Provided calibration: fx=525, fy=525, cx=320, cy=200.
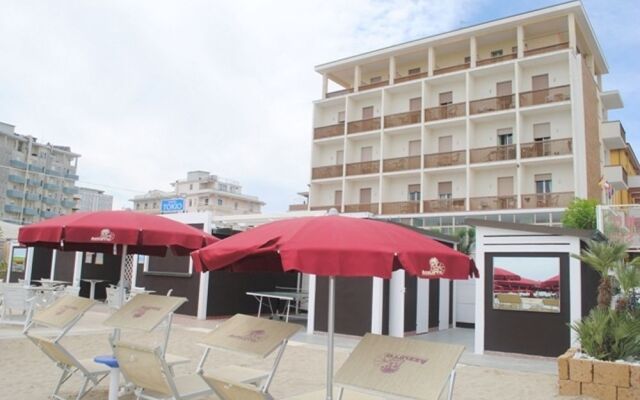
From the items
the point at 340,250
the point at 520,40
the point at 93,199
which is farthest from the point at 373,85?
Answer: the point at 93,199

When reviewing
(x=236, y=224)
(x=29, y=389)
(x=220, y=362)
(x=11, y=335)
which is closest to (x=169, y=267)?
(x=236, y=224)

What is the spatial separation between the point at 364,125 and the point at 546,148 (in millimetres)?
10941

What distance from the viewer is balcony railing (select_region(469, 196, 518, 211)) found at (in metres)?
26.3

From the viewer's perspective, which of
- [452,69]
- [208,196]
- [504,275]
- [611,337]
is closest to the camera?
[611,337]

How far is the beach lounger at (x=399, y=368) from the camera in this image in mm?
3592

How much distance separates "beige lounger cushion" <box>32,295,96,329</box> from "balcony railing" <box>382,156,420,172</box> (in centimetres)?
2524

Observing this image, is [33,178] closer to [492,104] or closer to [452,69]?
[452,69]

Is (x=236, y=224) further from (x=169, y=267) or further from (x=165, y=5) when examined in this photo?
(x=165, y=5)

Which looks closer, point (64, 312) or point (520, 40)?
point (64, 312)

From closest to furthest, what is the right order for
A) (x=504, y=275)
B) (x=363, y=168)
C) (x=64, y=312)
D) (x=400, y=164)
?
(x=64, y=312), (x=504, y=275), (x=400, y=164), (x=363, y=168)

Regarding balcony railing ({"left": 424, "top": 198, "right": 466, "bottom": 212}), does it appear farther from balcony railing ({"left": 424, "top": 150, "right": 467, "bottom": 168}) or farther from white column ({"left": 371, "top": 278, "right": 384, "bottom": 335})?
white column ({"left": 371, "top": 278, "right": 384, "bottom": 335})

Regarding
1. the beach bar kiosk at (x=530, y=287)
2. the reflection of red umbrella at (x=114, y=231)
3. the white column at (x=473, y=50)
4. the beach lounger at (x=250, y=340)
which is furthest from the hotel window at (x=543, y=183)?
the beach lounger at (x=250, y=340)

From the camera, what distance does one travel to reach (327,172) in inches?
1319

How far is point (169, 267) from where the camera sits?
51.1 feet
